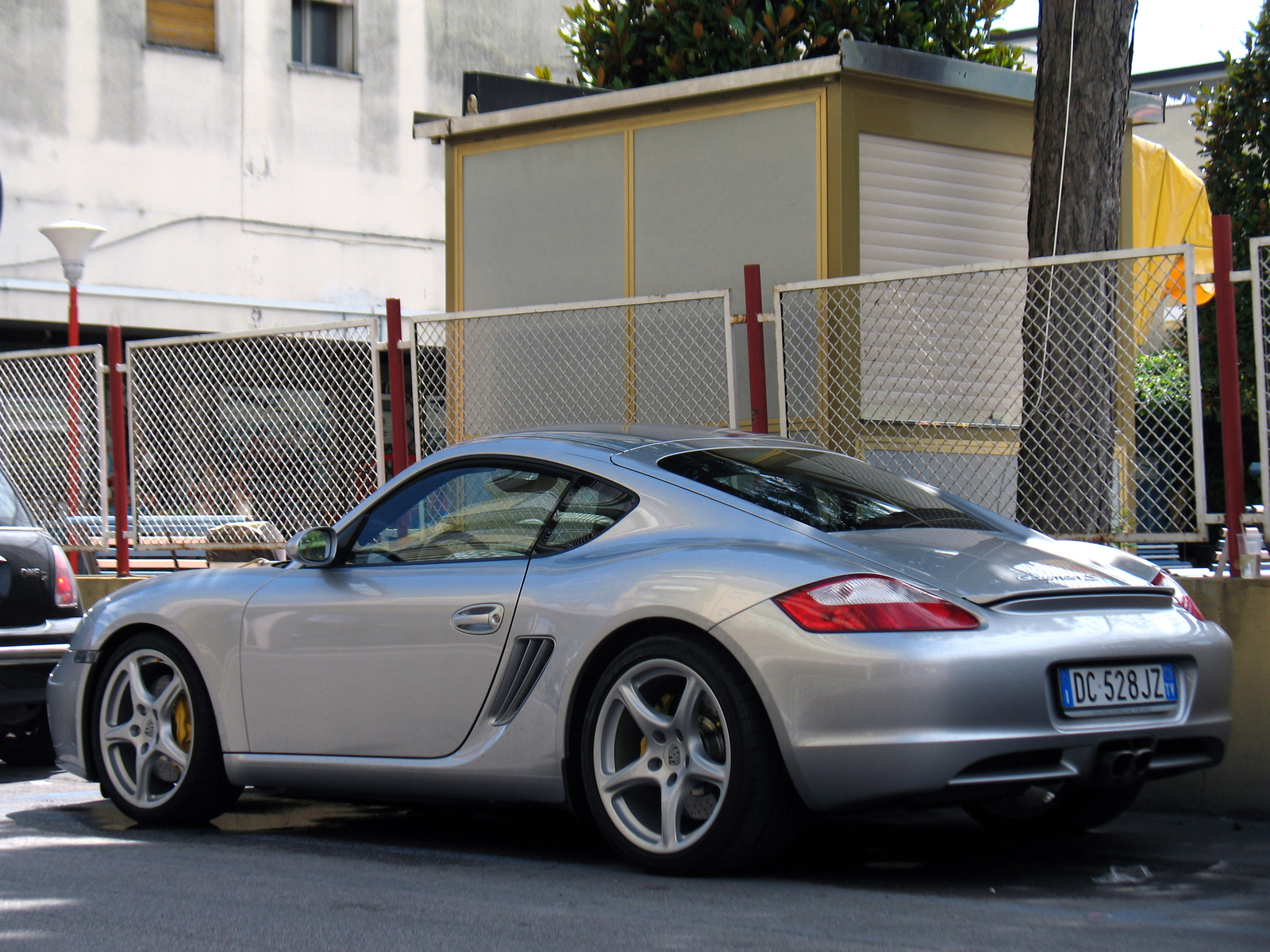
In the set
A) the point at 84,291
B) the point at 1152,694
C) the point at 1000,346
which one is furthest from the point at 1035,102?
the point at 84,291

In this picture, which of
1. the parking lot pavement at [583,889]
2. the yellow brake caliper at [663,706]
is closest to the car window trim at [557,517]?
the yellow brake caliper at [663,706]

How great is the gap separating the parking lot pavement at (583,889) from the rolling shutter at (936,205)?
141 inches

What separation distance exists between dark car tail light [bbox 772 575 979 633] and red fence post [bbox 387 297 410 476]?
168 inches

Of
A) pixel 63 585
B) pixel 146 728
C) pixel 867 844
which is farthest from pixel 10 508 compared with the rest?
pixel 867 844

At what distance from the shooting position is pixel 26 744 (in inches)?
313

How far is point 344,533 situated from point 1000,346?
305 cm

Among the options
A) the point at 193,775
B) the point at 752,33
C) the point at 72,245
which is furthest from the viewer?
the point at 72,245

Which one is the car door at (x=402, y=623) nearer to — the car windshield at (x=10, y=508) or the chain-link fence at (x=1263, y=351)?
the chain-link fence at (x=1263, y=351)

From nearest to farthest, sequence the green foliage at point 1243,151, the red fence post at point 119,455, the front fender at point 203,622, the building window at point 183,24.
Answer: the front fender at point 203,622, the red fence post at point 119,455, the green foliage at point 1243,151, the building window at point 183,24

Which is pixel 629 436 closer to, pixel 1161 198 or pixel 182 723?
pixel 182 723

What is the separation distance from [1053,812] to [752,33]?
585cm

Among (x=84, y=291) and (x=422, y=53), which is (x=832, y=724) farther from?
(x=422, y=53)

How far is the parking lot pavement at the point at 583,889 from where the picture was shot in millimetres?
3885

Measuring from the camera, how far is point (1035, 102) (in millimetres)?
7500
